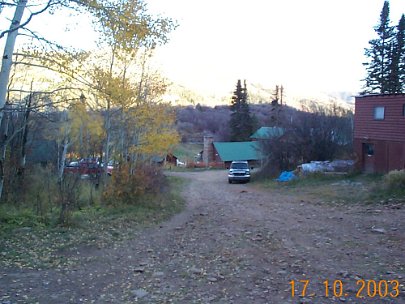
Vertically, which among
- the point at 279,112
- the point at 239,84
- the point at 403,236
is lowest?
the point at 403,236

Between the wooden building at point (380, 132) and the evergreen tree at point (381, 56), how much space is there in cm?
1792

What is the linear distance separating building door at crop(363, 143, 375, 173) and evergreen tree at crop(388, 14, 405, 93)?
1717 cm

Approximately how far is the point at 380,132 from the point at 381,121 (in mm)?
678

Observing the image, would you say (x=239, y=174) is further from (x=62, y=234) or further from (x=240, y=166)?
(x=62, y=234)

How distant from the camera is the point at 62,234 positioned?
9391mm

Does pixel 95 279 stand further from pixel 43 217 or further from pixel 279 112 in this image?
pixel 279 112

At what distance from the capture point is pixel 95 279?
679 cm

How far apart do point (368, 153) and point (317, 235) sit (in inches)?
726

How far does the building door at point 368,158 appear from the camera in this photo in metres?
25.6

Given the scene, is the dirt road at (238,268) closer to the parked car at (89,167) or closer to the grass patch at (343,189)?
the parked car at (89,167)

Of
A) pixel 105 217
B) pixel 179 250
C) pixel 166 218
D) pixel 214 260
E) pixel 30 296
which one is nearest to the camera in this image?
→ pixel 30 296

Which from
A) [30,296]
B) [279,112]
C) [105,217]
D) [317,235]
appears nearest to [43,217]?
[105,217]

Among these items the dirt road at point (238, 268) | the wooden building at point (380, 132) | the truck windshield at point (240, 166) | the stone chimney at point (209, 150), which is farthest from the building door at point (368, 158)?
the stone chimney at point (209, 150)
